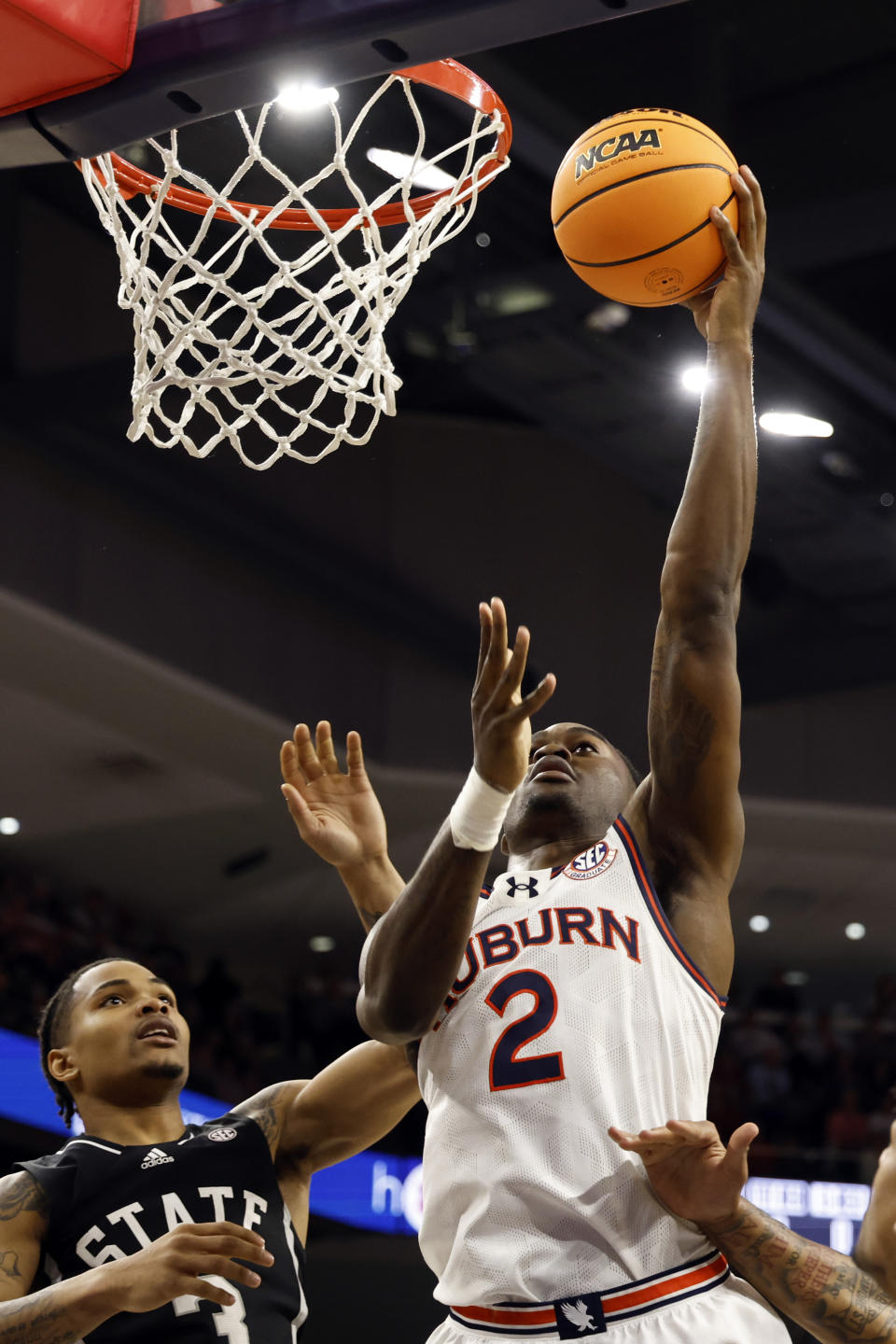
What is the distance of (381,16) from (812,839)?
8.49 meters

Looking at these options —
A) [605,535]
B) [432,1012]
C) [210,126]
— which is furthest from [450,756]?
[432,1012]

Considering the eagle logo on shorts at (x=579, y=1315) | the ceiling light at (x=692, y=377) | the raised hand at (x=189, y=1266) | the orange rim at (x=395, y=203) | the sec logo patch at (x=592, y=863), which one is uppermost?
the ceiling light at (x=692, y=377)

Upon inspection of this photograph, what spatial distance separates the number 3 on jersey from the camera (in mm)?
2311

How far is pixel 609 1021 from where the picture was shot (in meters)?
2.33

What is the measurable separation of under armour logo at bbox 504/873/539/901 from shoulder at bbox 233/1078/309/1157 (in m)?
0.95

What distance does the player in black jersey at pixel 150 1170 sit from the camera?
9.43ft

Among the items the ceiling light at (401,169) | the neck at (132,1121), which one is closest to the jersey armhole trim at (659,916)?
the neck at (132,1121)

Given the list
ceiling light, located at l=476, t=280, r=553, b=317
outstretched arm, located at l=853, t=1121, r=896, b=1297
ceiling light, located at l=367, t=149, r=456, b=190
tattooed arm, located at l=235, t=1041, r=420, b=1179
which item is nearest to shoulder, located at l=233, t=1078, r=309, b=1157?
tattooed arm, located at l=235, t=1041, r=420, b=1179

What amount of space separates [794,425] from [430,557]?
236 cm

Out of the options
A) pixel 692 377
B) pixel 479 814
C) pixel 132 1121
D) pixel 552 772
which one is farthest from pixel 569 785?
pixel 692 377

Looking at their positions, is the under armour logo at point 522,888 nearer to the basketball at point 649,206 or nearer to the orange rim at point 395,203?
the basketball at point 649,206

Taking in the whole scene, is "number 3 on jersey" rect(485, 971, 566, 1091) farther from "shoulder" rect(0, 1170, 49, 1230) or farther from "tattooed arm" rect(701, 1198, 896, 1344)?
"shoulder" rect(0, 1170, 49, 1230)

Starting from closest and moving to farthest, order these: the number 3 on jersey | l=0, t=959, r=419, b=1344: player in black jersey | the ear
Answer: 1. the number 3 on jersey
2. l=0, t=959, r=419, b=1344: player in black jersey
3. the ear

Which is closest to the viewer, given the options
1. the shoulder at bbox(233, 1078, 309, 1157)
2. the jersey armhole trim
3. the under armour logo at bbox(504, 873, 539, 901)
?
the jersey armhole trim
